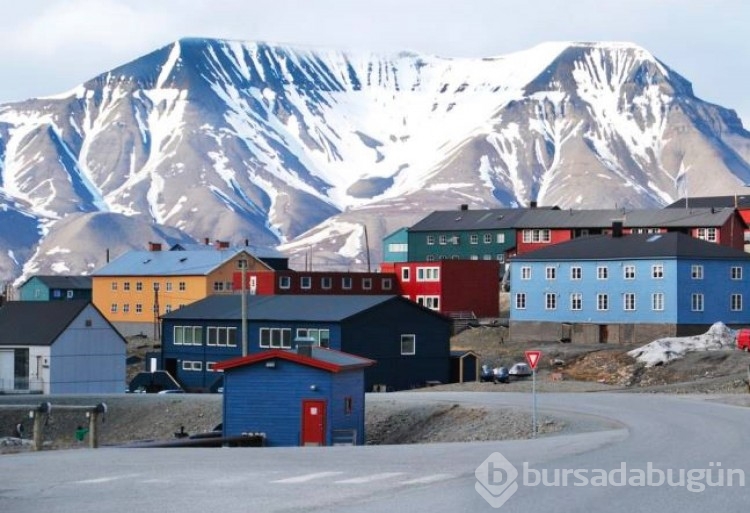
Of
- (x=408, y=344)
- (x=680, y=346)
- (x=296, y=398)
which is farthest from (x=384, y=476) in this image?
(x=680, y=346)

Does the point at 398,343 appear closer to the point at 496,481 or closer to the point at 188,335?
the point at 188,335

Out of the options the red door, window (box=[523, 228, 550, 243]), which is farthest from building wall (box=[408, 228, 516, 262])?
the red door

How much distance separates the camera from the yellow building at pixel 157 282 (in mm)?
123438

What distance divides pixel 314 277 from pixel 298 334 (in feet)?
125

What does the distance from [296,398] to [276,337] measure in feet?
88.9

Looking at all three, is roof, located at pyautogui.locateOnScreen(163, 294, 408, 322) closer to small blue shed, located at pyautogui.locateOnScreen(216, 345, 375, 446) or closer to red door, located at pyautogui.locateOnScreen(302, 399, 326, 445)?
small blue shed, located at pyautogui.locateOnScreen(216, 345, 375, 446)

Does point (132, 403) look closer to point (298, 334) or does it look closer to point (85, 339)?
point (298, 334)

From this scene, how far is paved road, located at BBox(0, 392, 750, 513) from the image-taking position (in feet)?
64.1

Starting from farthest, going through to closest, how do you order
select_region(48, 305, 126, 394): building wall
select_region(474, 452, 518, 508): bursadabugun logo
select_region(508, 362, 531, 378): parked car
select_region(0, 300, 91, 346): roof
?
1. select_region(0, 300, 91, 346): roof
2. select_region(48, 305, 126, 394): building wall
3. select_region(508, 362, 531, 378): parked car
4. select_region(474, 452, 518, 508): bursadabugun logo

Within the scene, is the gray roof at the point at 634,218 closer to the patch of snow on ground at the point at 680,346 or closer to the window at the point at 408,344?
the patch of snow on ground at the point at 680,346

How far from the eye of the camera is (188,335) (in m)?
79.9

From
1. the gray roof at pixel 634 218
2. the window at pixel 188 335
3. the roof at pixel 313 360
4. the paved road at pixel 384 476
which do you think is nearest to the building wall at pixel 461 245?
the gray roof at pixel 634 218

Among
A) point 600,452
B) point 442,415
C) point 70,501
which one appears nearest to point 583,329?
point 442,415

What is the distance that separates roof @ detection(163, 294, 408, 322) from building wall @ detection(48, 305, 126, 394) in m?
3.73
